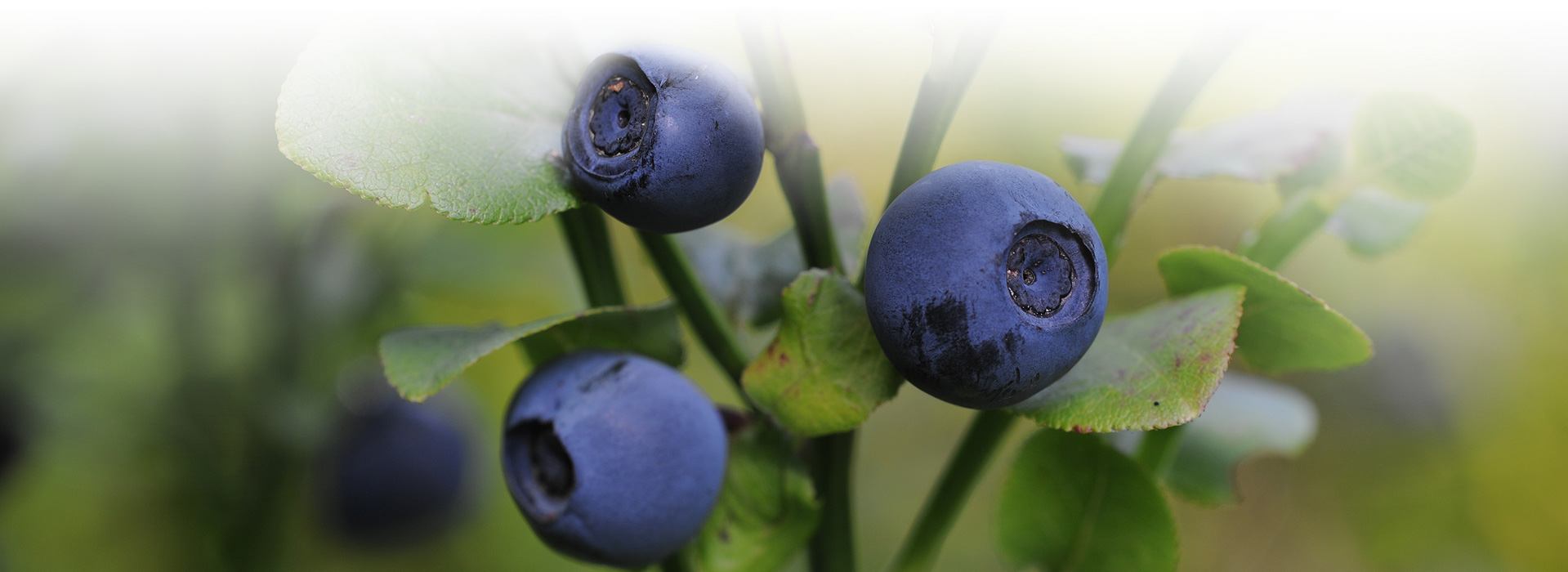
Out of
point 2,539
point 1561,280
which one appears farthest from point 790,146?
→ point 1561,280

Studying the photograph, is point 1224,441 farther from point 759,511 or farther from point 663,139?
point 663,139

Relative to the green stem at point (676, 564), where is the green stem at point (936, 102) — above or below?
above

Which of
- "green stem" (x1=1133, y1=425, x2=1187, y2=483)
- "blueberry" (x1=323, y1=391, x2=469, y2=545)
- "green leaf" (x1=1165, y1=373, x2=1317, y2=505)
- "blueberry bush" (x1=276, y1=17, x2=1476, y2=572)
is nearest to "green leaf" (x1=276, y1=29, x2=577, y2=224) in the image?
"blueberry bush" (x1=276, y1=17, x2=1476, y2=572)

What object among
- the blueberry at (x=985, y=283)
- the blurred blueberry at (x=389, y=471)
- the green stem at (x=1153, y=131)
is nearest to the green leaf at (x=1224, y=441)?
the green stem at (x=1153, y=131)

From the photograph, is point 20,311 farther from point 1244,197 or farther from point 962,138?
point 1244,197

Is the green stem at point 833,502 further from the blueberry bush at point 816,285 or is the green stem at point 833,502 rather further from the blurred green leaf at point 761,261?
the blurred green leaf at point 761,261

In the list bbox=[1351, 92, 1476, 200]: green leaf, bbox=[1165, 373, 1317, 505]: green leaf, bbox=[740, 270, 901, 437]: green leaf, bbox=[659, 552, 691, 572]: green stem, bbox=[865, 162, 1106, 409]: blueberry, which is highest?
bbox=[1351, 92, 1476, 200]: green leaf

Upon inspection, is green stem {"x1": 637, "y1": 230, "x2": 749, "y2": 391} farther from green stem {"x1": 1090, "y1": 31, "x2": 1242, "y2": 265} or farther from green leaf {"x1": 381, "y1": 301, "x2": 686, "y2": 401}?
green stem {"x1": 1090, "y1": 31, "x2": 1242, "y2": 265}
